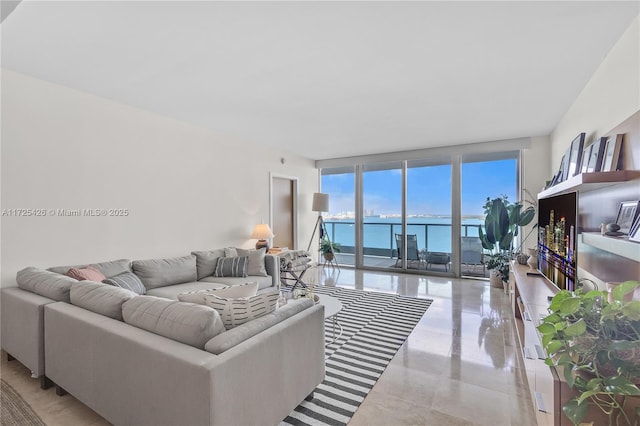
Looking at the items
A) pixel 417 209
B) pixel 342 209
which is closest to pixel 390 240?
pixel 417 209

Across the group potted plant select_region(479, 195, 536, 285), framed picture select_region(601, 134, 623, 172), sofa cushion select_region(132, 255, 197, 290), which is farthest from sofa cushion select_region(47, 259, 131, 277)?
potted plant select_region(479, 195, 536, 285)

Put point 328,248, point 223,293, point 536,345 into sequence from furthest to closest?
point 328,248, point 223,293, point 536,345

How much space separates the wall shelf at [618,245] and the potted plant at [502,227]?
3.32m

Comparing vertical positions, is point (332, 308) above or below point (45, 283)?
below

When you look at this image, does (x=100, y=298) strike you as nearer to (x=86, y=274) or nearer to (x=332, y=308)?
(x=86, y=274)

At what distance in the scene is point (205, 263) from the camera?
398 centimetres

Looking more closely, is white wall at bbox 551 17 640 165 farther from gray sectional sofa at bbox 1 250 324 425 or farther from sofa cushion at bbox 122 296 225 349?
sofa cushion at bbox 122 296 225 349

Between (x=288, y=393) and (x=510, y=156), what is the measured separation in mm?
5372

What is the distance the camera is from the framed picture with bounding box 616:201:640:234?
1.62 m

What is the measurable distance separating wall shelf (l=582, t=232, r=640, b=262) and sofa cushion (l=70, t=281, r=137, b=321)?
2524mm

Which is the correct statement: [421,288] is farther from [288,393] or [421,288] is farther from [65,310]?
[65,310]

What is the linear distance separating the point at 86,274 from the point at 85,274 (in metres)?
0.01

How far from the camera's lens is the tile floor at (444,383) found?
1.87m

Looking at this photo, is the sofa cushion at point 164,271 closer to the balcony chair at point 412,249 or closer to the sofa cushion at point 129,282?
the sofa cushion at point 129,282
